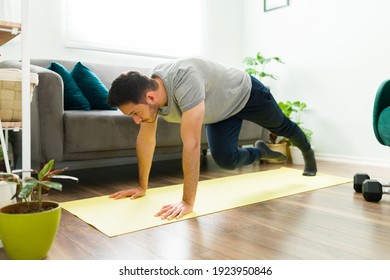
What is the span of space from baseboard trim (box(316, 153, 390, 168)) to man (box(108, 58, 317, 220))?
92 centimetres

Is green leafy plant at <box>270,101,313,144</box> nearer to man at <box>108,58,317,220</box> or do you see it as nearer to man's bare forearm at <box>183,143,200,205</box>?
man at <box>108,58,317,220</box>

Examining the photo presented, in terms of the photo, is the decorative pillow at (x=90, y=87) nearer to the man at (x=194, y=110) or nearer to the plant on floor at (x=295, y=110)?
the man at (x=194, y=110)

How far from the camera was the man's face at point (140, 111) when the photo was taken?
134 centimetres

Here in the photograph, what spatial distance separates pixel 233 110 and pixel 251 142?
4.00ft

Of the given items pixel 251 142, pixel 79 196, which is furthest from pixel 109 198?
pixel 251 142

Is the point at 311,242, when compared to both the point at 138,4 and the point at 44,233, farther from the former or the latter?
Answer: the point at 138,4

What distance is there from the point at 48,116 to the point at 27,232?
1009 millimetres

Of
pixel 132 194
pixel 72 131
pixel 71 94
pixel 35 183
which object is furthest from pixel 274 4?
pixel 35 183

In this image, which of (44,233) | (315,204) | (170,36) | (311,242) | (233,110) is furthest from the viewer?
(170,36)

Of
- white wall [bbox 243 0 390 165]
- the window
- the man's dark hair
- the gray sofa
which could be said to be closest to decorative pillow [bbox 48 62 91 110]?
the gray sofa

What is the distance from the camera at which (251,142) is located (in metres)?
2.94

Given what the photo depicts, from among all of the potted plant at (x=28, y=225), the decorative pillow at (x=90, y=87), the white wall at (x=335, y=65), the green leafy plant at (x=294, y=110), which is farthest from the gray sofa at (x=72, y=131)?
the white wall at (x=335, y=65)

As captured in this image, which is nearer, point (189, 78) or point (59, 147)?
point (189, 78)

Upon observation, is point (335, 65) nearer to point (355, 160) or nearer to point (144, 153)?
point (355, 160)
